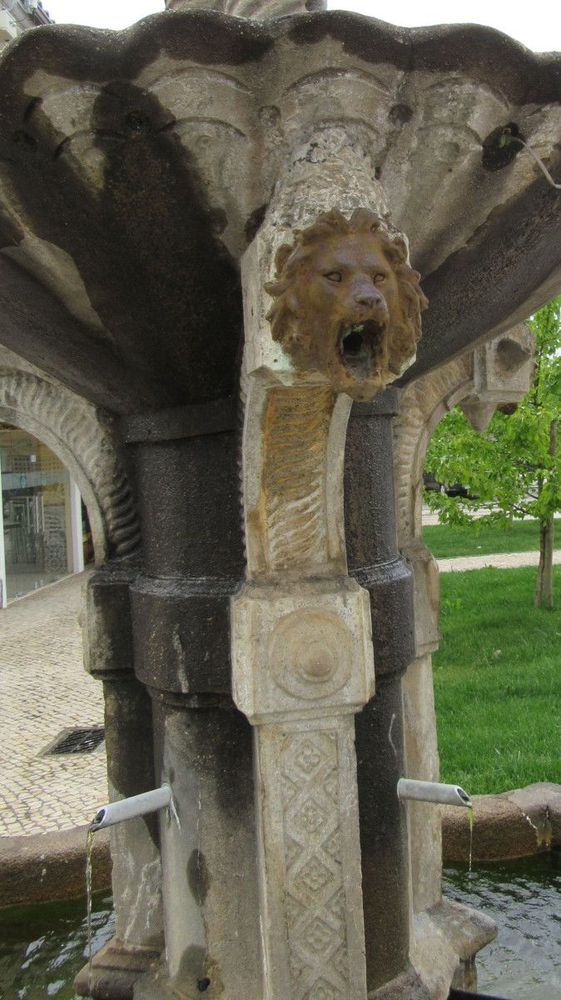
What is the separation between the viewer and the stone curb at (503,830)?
156 inches

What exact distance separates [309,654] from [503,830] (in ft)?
7.72

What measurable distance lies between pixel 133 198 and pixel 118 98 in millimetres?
206

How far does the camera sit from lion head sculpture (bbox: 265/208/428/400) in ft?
5.08

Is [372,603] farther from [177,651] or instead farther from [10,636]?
[10,636]

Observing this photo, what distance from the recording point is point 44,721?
7.01 metres

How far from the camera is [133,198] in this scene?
1.88 metres

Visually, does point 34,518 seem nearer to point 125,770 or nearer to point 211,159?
point 125,770

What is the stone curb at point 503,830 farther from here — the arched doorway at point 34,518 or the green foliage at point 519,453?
the arched doorway at point 34,518

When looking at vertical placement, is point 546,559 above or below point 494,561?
above

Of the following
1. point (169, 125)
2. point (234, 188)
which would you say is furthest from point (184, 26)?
point (234, 188)

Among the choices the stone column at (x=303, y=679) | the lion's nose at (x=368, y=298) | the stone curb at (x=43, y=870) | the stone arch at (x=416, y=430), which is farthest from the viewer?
the stone curb at (x=43, y=870)

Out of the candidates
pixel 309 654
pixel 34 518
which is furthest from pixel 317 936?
pixel 34 518

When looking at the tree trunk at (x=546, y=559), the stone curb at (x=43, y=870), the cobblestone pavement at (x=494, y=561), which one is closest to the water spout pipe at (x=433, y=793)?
the stone curb at (x=43, y=870)

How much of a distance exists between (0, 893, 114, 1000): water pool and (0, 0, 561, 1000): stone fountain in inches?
32.3
